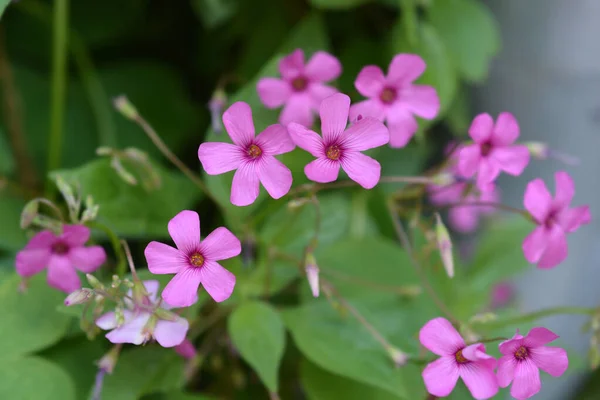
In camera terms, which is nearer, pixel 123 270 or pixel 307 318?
pixel 123 270

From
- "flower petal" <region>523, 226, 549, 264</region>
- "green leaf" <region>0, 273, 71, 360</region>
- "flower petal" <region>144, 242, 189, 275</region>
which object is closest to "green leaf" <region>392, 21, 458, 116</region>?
"flower petal" <region>523, 226, 549, 264</region>

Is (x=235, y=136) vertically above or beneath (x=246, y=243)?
above

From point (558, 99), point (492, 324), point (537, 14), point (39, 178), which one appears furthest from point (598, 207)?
point (39, 178)

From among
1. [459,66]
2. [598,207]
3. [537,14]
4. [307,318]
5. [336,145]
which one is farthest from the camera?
[598,207]

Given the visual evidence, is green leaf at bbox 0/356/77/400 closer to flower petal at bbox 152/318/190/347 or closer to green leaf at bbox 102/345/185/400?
green leaf at bbox 102/345/185/400

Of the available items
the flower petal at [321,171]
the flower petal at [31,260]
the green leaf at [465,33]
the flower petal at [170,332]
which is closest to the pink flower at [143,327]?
the flower petal at [170,332]

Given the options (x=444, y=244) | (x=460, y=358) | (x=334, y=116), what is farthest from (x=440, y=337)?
(x=334, y=116)

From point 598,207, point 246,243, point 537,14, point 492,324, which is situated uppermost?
point 537,14

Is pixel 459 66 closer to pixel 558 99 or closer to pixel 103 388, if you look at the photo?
pixel 558 99
